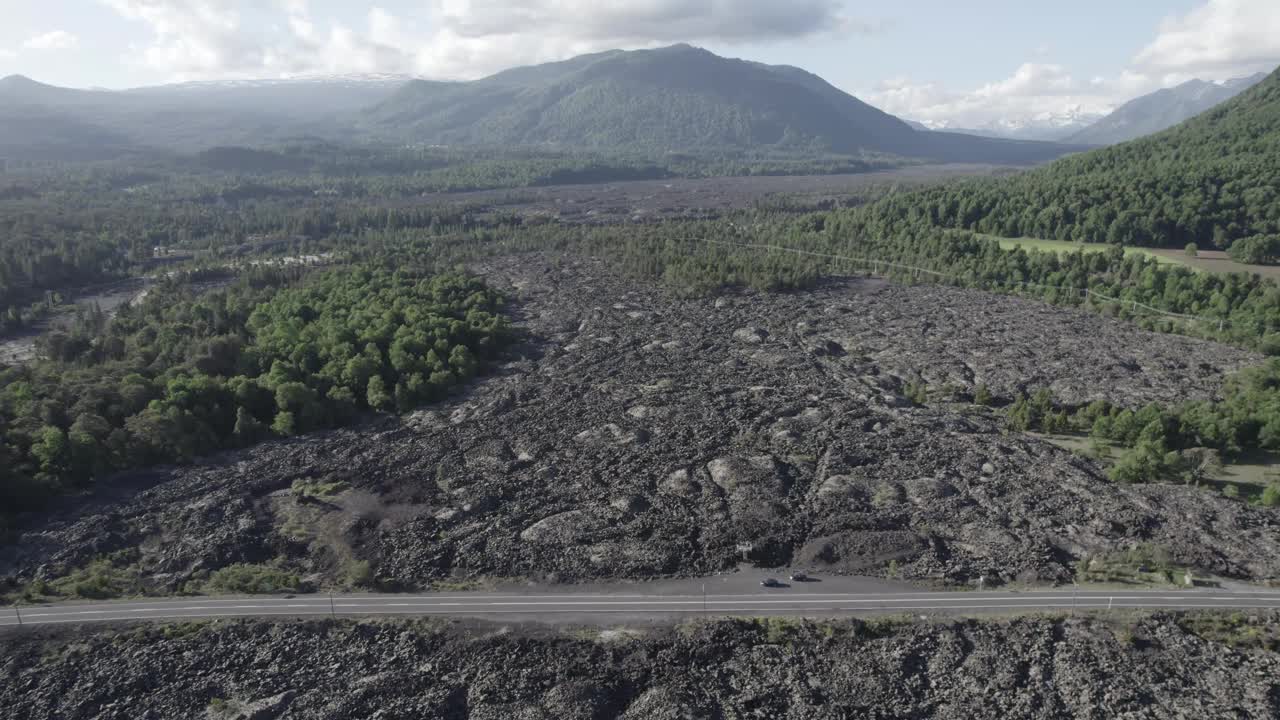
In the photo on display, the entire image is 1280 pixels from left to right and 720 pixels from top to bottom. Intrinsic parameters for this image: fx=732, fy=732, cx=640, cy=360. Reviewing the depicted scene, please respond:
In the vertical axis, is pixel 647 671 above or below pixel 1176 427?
below

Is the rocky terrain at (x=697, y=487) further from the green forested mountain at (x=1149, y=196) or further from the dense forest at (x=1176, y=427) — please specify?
the green forested mountain at (x=1149, y=196)

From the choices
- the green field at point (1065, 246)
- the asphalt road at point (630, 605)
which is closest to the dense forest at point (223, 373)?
the asphalt road at point (630, 605)

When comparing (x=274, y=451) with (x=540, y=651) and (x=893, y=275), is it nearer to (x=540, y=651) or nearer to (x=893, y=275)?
(x=540, y=651)

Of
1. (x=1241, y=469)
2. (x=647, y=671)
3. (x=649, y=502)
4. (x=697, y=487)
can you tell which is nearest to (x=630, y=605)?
(x=647, y=671)

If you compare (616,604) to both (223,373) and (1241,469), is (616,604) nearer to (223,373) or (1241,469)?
(1241,469)

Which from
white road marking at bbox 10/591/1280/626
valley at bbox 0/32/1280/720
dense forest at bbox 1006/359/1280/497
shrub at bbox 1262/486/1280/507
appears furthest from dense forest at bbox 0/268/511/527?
shrub at bbox 1262/486/1280/507
